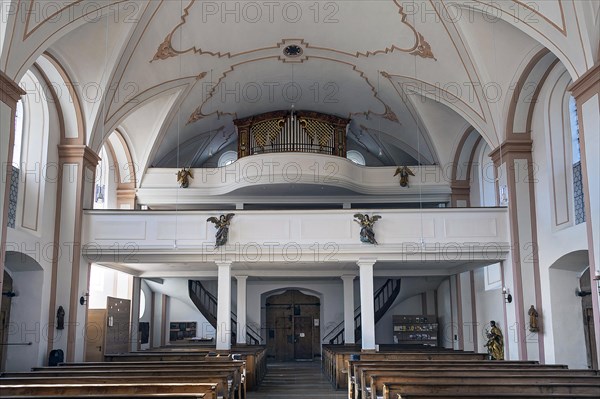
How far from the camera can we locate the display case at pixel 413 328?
74.2 feet

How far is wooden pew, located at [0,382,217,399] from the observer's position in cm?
754

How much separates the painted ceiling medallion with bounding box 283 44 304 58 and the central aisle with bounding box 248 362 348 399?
29.8ft

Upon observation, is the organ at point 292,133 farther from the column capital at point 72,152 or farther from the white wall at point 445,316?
the white wall at point 445,316

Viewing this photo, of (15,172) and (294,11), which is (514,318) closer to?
(294,11)

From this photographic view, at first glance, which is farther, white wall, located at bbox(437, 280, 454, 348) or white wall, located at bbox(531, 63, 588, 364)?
white wall, located at bbox(437, 280, 454, 348)

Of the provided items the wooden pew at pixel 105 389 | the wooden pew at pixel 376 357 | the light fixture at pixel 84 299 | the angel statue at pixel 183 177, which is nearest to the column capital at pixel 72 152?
the light fixture at pixel 84 299

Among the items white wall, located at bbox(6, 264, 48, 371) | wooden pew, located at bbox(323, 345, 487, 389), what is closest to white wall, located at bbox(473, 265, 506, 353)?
wooden pew, located at bbox(323, 345, 487, 389)

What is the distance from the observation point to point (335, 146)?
2056 centimetres

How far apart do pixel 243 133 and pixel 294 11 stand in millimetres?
6084

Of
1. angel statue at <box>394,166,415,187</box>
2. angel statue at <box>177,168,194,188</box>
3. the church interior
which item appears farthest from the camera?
angel statue at <box>394,166,415,187</box>

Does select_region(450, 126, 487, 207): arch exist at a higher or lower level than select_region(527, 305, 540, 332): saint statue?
higher

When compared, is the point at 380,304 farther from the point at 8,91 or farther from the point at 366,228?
the point at 8,91

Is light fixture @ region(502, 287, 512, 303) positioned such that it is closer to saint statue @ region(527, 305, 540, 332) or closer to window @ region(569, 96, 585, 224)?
saint statue @ region(527, 305, 540, 332)

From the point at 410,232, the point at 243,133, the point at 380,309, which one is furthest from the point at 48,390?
the point at 380,309
